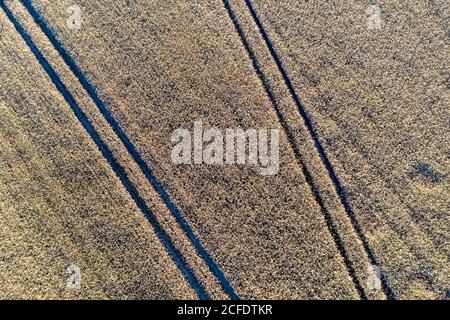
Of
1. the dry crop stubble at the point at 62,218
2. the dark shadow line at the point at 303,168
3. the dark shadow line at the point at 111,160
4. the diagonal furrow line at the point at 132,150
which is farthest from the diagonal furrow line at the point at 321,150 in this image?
the dry crop stubble at the point at 62,218

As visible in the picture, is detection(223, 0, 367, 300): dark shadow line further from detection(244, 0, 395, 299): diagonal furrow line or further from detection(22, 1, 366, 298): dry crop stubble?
detection(244, 0, 395, 299): diagonal furrow line

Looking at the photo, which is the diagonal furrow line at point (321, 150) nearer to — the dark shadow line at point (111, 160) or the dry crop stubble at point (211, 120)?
the dry crop stubble at point (211, 120)

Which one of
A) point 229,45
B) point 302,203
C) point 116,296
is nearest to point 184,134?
point 229,45

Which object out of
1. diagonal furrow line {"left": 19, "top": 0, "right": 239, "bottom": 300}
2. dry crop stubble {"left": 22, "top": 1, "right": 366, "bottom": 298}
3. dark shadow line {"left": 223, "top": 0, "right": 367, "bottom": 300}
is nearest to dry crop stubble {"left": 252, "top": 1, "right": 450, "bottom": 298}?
dark shadow line {"left": 223, "top": 0, "right": 367, "bottom": 300}

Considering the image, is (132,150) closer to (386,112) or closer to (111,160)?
(111,160)

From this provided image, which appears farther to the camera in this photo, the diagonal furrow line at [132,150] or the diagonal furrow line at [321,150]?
the diagonal furrow line at [132,150]

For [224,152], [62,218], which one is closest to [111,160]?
[62,218]
